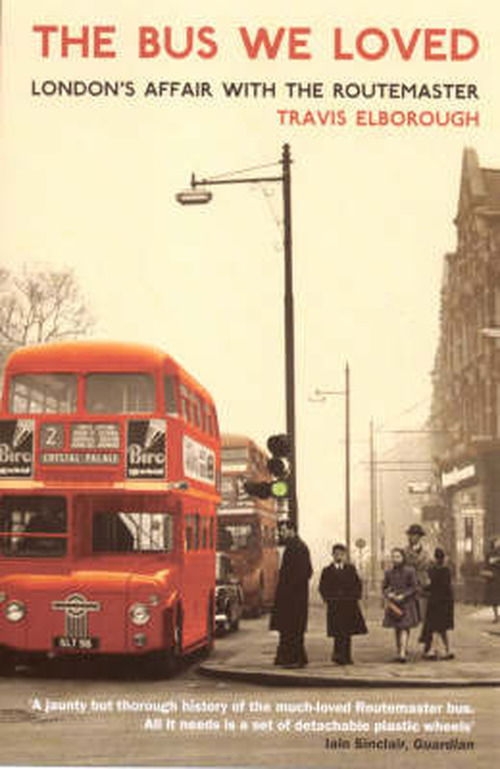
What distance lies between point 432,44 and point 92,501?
625cm

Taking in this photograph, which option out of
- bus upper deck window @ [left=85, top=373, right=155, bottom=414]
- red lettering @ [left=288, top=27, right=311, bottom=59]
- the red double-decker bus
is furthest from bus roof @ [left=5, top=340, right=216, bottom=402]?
red lettering @ [left=288, top=27, right=311, bottom=59]

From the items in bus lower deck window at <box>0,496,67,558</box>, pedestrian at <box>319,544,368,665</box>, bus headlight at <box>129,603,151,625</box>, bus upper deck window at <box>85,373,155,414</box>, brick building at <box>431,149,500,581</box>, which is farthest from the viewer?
brick building at <box>431,149,500,581</box>

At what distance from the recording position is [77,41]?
15391 mm

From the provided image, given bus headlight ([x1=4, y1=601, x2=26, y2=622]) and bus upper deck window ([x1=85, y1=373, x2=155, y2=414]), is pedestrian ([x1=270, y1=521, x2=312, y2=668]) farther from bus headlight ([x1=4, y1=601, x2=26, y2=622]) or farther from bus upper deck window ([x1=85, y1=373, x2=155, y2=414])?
bus headlight ([x1=4, y1=601, x2=26, y2=622])

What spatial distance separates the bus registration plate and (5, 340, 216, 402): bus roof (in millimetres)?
2977

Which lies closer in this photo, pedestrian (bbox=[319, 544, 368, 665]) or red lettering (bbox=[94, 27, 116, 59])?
red lettering (bbox=[94, 27, 116, 59])

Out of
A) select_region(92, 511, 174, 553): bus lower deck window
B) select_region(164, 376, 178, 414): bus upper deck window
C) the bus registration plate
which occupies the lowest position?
the bus registration plate

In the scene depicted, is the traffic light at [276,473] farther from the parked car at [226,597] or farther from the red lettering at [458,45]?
the red lettering at [458,45]

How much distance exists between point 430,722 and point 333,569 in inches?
145

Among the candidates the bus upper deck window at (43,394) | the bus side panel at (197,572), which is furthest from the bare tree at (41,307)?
the bus side panel at (197,572)

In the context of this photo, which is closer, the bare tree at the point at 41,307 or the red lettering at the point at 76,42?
the red lettering at the point at 76,42

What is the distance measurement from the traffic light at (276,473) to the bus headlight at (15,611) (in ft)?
10.5

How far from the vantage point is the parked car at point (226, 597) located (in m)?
22.2

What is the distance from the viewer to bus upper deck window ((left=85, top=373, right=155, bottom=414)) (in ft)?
53.3
